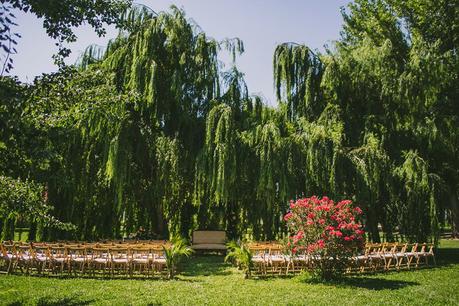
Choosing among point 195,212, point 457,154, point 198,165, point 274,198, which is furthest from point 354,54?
point 195,212

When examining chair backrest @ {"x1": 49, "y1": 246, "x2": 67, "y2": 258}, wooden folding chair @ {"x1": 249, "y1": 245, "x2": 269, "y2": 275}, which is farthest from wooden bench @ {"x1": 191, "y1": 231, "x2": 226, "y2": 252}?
chair backrest @ {"x1": 49, "y1": 246, "x2": 67, "y2": 258}

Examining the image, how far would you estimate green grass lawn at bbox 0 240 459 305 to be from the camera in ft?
24.6

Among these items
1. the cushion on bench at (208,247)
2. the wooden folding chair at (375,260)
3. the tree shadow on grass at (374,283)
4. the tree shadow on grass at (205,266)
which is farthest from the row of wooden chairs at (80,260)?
the wooden folding chair at (375,260)

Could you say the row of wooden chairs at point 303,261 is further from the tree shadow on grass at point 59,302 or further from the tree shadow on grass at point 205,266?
the tree shadow on grass at point 59,302

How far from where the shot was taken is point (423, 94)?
49.4 ft

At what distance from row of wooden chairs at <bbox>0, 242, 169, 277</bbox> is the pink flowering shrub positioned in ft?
12.8

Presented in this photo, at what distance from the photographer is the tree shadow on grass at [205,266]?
11.4 metres

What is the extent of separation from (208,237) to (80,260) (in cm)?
618

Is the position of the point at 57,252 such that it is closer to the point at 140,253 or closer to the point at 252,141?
the point at 140,253

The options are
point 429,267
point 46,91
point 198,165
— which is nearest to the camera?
point 46,91

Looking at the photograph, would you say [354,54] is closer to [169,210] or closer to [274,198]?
[274,198]

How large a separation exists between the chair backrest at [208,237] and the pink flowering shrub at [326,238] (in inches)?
232

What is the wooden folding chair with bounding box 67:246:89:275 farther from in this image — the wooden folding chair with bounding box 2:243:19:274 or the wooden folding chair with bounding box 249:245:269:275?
the wooden folding chair with bounding box 249:245:269:275

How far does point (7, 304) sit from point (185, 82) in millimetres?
10969
